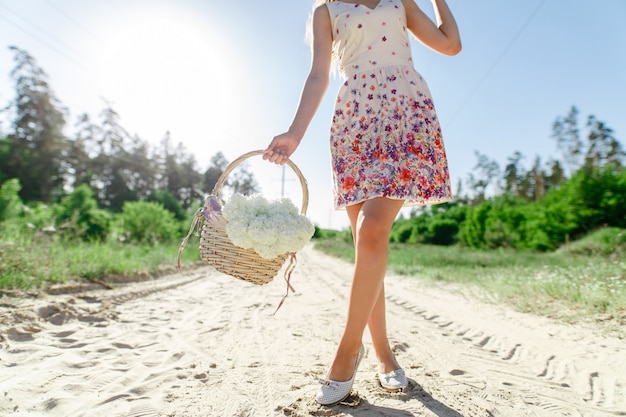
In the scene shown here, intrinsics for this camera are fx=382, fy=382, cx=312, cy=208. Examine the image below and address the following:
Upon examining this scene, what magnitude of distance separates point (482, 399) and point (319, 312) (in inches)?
86.7

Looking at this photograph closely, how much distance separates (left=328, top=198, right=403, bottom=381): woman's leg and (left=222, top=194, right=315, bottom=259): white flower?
0.84 feet

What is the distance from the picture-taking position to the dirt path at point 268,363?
1682 mm

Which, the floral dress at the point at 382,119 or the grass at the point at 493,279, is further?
the grass at the point at 493,279

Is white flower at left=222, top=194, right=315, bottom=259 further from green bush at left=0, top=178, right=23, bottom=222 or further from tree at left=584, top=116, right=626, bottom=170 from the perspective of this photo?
tree at left=584, top=116, right=626, bottom=170

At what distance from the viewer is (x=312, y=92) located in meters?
1.84

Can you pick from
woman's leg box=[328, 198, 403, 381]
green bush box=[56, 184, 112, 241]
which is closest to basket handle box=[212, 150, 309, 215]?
woman's leg box=[328, 198, 403, 381]

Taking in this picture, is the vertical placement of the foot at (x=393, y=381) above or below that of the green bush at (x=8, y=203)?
below

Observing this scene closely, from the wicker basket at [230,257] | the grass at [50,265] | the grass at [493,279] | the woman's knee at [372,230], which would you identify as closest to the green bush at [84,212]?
the grass at [50,265]

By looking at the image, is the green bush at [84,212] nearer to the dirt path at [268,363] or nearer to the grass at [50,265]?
the grass at [50,265]

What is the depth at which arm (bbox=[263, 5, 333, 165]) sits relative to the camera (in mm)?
1670

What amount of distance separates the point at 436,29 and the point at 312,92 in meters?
0.78

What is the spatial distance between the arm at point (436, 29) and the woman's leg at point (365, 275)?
0.97m

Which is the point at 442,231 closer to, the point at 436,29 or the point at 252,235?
the point at 436,29

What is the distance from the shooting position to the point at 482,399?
177cm
